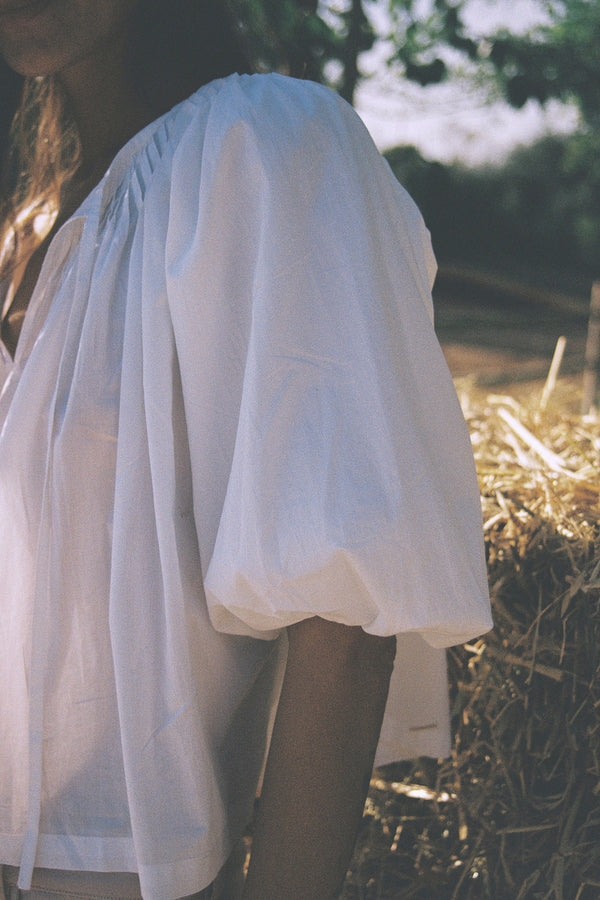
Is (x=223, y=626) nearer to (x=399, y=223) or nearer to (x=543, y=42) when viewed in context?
(x=399, y=223)

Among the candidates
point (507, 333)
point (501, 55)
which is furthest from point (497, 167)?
point (501, 55)

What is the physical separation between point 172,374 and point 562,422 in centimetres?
114

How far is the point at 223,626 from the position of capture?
0.67 m

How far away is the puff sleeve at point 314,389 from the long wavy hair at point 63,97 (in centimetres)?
21

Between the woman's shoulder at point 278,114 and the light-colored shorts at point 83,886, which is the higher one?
the woman's shoulder at point 278,114

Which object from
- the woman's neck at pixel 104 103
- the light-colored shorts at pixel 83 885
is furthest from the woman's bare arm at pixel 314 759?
the woman's neck at pixel 104 103

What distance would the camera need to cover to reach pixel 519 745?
1.08 metres

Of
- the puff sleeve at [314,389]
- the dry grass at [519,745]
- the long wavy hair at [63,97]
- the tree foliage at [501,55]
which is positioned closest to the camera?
the puff sleeve at [314,389]

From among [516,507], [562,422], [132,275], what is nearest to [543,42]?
[562,422]

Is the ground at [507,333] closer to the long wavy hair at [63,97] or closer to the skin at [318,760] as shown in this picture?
the long wavy hair at [63,97]

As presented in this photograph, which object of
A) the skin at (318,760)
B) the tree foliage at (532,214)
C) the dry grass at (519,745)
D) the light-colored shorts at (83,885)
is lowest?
the tree foliage at (532,214)

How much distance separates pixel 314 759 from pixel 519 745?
1.80 feet

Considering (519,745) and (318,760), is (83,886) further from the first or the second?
(519,745)

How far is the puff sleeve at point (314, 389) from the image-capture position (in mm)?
580
